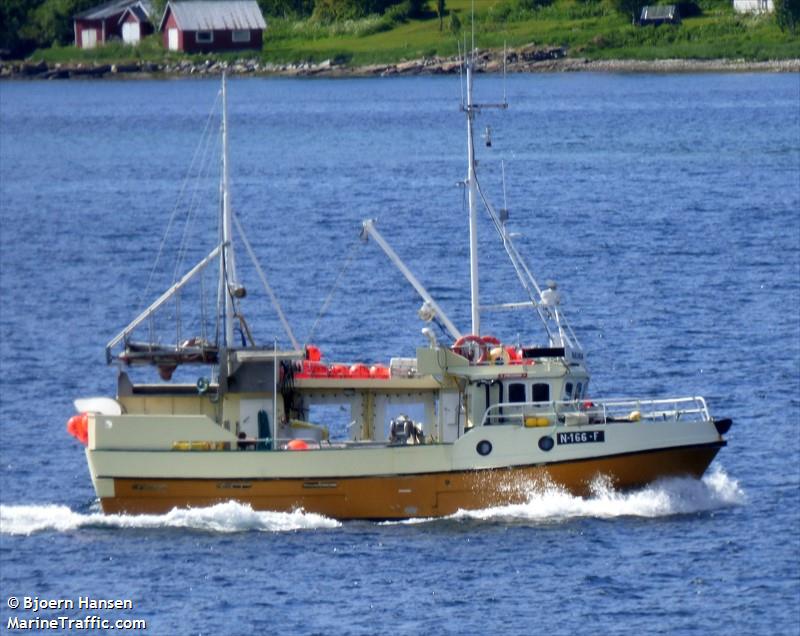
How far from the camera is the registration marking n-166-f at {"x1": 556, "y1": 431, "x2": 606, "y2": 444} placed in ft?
164

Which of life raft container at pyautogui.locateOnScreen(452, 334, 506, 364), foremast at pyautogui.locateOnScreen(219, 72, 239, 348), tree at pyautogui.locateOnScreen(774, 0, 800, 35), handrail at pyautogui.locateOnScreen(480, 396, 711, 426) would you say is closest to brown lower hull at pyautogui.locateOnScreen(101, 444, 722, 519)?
handrail at pyautogui.locateOnScreen(480, 396, 711, 426)

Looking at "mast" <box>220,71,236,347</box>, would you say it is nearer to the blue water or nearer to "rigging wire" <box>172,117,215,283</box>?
the blue water

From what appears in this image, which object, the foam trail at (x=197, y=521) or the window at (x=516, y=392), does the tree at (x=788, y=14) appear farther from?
the foam trail at (x=197, y=521)

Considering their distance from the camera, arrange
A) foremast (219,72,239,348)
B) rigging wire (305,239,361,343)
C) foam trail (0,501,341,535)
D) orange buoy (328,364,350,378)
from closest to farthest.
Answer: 1. foam trail (0,501,341,535)
2. foremast (219,72,239,348)
3. orange buoy (328,364,350,378)
4. rigging wire (305,239,361,343)

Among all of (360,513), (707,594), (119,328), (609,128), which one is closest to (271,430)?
(360,513)

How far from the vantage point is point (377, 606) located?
44688 mm

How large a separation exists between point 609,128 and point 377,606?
111 metres

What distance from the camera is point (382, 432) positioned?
172 feet

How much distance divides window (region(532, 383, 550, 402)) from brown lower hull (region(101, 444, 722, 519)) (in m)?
1.73

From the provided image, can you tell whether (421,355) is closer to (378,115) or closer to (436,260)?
(436,260)

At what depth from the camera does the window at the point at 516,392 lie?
2015 inches

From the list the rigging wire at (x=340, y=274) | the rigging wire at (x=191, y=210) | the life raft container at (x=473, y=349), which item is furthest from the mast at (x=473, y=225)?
the rigging wire at (x=191, y=210)

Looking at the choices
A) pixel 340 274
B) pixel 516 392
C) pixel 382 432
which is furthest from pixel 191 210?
pixel 516 392

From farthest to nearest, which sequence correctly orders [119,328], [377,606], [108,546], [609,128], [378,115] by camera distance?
[378,115], [609,128], [119,328], [108,546], [377,606]
